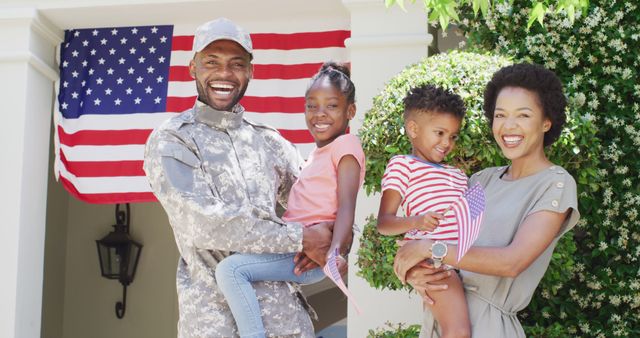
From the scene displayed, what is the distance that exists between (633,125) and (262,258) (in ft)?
10.7

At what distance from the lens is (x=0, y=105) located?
742cm

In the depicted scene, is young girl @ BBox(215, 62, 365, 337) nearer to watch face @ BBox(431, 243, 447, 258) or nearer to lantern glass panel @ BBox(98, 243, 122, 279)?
watch face @ BBox(431, 243, 447, 258)

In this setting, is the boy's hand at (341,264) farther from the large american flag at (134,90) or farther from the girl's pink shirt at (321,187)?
the large american flag at (134,90)

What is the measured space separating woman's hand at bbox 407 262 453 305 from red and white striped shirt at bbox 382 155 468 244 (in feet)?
0.52

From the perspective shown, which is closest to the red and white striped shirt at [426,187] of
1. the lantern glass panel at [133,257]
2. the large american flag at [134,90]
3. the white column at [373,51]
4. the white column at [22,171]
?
the white column at [373,51]

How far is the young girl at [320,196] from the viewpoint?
361cm

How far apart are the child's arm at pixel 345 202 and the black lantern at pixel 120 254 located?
6.51 meters

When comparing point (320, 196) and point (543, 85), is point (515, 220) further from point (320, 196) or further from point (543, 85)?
A: point (320, 196)

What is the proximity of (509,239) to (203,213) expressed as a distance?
1.07 meters

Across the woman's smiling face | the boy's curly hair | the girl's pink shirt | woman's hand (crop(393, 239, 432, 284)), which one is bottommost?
woman's hand (crop(393, 239, 432, 284))

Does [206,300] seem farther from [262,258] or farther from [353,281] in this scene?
[353,281]

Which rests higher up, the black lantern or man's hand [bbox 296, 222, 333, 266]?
man's hand [bbox 296, 222, 333, 266]

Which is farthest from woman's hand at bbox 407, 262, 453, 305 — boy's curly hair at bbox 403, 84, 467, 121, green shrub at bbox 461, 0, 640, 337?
green shrub at bbox 461, 0, 640, 337

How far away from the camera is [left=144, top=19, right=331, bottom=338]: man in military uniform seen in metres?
3.62
